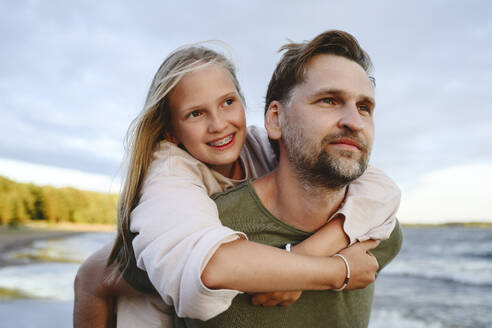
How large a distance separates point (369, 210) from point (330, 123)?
0.52 metres

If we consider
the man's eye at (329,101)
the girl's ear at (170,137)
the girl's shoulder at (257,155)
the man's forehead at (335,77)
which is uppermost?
the man's forehead at (335,77)

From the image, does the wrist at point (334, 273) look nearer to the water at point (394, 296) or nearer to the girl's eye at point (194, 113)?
the girl's eye at point (194, 113)

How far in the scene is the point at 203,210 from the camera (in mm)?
1704

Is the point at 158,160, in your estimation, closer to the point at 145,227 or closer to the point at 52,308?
the point at 145,227

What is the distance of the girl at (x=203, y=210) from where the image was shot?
1465 millimetres

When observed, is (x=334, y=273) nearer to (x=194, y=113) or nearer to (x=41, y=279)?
(x=194, y=113)

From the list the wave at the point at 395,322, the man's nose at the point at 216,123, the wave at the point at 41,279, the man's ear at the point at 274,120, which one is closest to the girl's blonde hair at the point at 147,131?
the man's nose at the point at 216,123

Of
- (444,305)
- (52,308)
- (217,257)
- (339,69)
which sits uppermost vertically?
(339,69)

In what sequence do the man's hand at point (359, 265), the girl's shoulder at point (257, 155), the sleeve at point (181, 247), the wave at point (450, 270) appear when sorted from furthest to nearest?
the wave at point (450, 270) < the girl's shoulder at point (257, 155) < the man's hand at point (359, 265) < the sleeve at point (181, 247)

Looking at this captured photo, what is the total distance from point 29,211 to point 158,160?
45.3 m

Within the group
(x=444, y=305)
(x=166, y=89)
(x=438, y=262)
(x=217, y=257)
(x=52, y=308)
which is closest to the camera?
(x=217, y=257)

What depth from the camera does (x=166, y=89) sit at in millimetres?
2340

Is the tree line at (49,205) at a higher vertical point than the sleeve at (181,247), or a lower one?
lower

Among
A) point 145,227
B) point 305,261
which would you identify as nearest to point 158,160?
point 145,227
